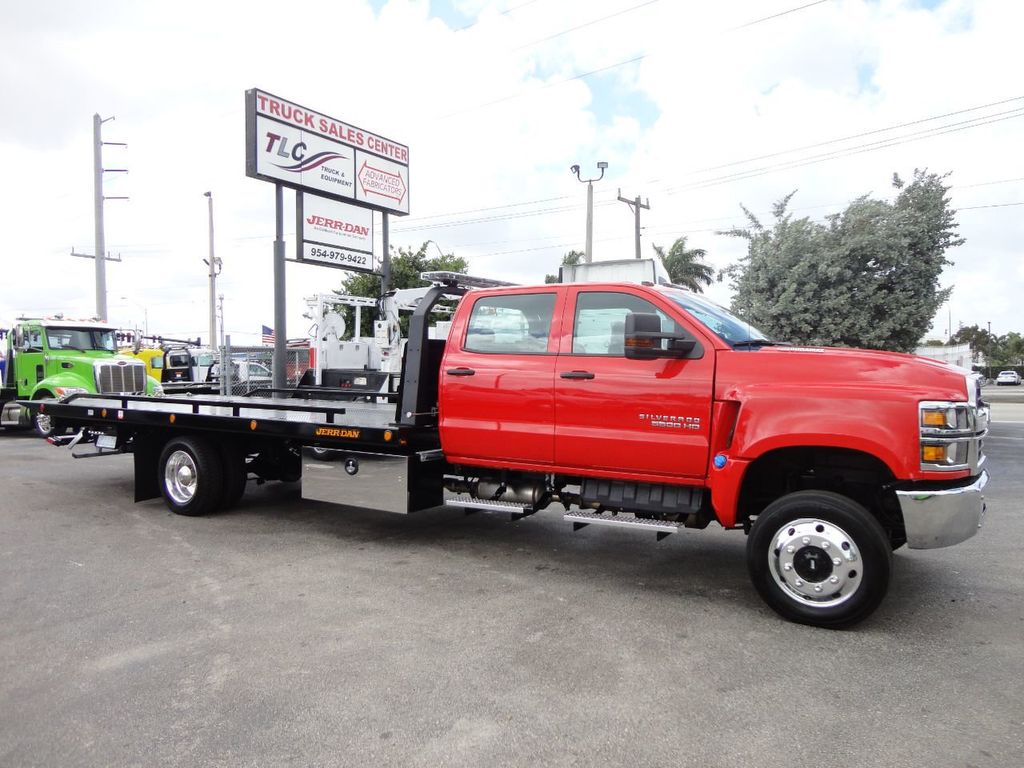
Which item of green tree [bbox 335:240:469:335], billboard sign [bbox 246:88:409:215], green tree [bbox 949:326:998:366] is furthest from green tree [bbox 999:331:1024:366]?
billboard sign [bbox 246:88:409:215]

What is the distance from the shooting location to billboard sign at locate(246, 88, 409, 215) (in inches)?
525

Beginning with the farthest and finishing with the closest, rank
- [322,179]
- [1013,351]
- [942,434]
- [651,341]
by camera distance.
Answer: [1013,351] → [322,179] → [651,341] → [942,434]

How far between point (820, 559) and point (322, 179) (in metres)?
12.9

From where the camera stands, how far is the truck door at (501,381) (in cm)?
526

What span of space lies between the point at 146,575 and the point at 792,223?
14.4m

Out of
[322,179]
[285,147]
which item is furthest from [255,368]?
[285,147]

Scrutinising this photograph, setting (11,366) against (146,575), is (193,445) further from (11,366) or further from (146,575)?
(11,366)

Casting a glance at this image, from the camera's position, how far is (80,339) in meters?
15.8

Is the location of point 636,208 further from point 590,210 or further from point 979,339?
point 979,339

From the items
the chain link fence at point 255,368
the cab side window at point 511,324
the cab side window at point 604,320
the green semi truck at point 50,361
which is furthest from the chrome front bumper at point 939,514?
the green semi truck at point 50,361

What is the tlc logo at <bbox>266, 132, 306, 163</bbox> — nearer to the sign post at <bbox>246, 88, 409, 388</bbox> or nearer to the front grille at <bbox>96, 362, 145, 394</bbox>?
the sign post at <bbox>246, 88, 409, 388</bbox>

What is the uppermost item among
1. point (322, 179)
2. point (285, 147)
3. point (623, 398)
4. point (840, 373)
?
point (285, 147)

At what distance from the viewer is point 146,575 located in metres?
5.37

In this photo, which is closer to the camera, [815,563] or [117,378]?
[815,563]
